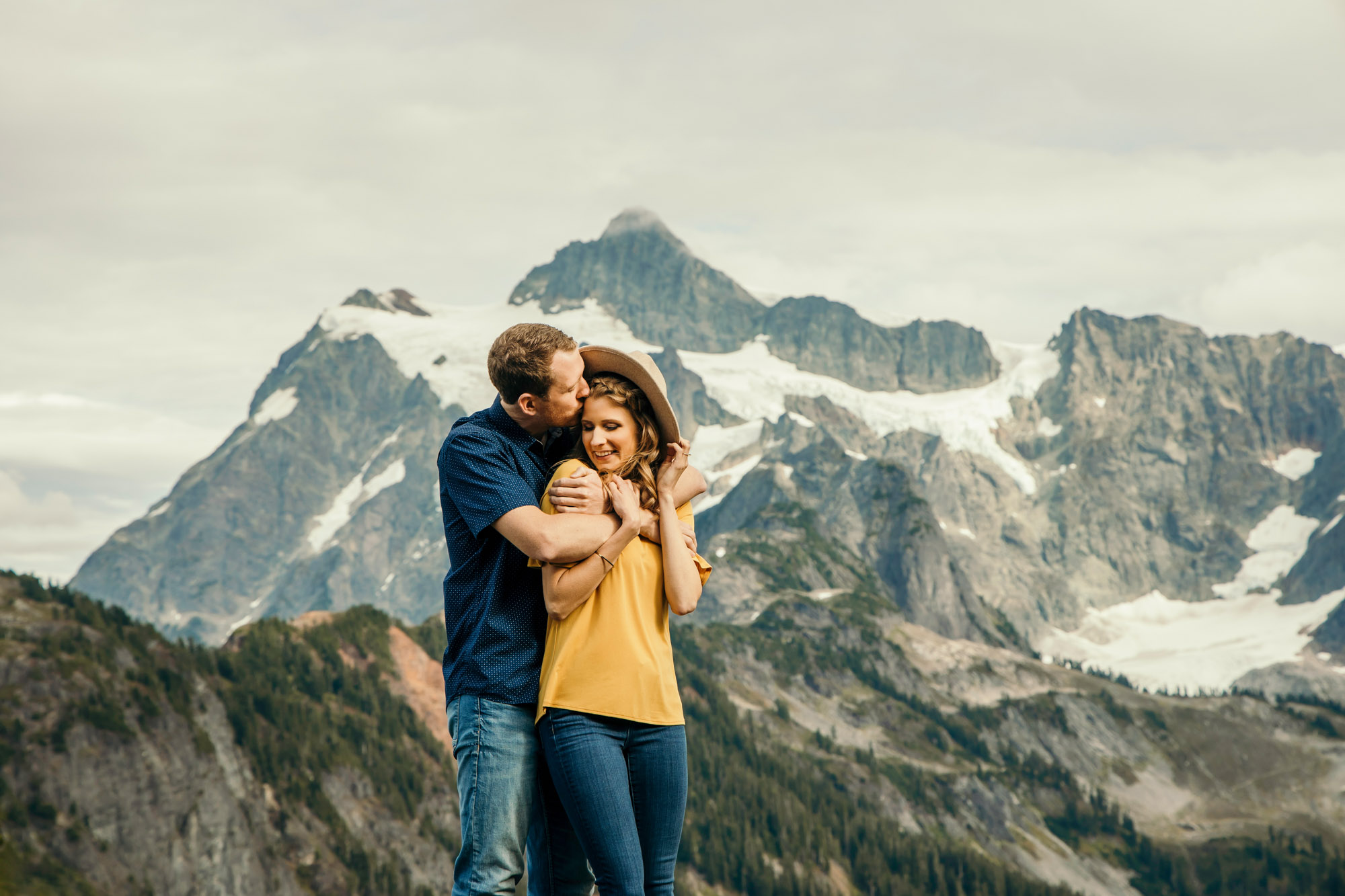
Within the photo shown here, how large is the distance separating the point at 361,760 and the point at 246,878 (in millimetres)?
43516

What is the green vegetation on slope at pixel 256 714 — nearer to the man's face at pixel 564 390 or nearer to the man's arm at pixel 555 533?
the man's face at pixel 564 390

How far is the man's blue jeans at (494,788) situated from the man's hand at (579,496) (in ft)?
6.21

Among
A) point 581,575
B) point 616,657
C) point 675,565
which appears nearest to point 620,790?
point 616,657

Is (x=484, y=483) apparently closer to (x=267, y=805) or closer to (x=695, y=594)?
(x=695, y=594)

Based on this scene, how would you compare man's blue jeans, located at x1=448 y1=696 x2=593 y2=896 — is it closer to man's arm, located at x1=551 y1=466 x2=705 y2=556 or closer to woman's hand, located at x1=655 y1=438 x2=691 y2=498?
man's arm, located at x1=551 y1=466 x2=705 y2=556

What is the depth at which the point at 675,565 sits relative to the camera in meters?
11.4

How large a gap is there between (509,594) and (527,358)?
2.24 meters

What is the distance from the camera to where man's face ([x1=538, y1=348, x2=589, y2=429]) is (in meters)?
11.5

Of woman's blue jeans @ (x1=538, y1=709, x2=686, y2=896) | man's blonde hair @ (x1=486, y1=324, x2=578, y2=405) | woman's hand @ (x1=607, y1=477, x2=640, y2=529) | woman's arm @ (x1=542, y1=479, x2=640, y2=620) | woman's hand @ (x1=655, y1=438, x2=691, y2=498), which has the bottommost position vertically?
woman's blue jeans @ (x1=538, y1=709, x2=686, y2=896)

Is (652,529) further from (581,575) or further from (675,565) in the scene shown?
(581,575)

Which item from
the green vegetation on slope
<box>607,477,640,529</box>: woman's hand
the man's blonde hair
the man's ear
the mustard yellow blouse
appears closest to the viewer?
the mustard yellow blouse

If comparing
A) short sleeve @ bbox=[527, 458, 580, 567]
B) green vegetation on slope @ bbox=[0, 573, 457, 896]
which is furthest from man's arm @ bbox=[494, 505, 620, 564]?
green vegetation on slope @ bbox=[0, 573, 457, 896]

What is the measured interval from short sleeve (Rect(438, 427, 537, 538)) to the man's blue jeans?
1.70m

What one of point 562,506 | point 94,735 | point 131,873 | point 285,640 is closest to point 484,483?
point 562,506
